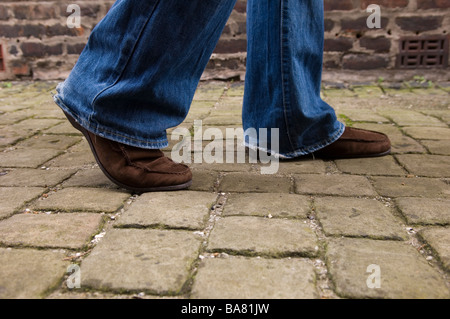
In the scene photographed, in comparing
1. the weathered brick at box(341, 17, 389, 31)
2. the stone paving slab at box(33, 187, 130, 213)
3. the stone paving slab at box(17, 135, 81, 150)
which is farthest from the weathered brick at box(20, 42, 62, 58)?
the stone paving slab at box(33, 187, 130, 213)

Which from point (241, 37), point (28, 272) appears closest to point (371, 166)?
point (28, 272)

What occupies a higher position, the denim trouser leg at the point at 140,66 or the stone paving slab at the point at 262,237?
the denim trouser leg at the point at 140,66

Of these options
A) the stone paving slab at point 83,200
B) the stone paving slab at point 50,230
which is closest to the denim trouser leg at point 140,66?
the stone paving slab at point 83,200

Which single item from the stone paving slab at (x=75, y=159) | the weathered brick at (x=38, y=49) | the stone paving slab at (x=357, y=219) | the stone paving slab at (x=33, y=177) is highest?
the weathered brick at (x=38, y=49)

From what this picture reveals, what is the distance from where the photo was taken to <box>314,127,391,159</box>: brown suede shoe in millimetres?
2068

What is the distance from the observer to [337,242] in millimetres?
1210

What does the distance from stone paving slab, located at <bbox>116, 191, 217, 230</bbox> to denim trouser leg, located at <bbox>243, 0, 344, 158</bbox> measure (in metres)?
0.55

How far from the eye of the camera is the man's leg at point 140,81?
142 cm

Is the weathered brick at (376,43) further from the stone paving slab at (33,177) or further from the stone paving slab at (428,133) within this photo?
the stone paving slab at (33,177)

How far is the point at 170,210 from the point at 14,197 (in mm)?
574

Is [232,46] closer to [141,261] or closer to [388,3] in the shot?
[388,3]

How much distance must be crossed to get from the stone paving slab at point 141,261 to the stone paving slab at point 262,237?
0.08 meters

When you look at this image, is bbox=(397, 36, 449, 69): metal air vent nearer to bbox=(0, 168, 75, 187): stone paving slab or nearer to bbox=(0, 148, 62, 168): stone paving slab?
bbox=(0, 148, 62, 168): stone paving slab
